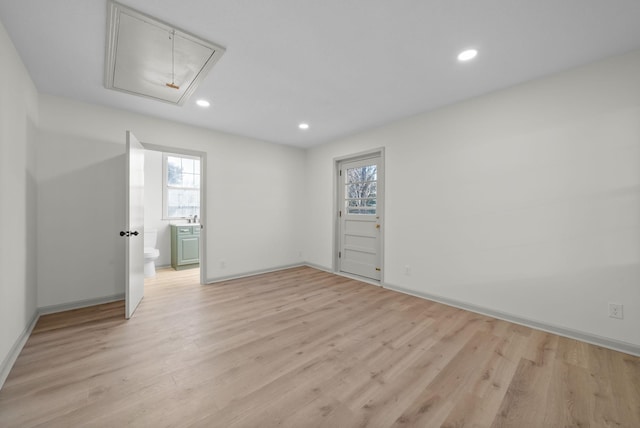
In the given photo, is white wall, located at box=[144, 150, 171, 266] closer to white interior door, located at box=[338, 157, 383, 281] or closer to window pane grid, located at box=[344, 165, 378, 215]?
white interior door, located at box=[338, 157, 383, 281]

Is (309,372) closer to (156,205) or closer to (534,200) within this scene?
(534,200)

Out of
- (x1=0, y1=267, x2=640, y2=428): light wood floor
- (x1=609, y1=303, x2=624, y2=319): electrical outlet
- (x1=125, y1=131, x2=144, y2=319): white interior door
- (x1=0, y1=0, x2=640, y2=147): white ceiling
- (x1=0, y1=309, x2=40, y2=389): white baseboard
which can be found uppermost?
(x1=0, y1=0, x2=640, y2=147): white ceiling

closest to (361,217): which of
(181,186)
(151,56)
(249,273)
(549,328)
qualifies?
(249,273)

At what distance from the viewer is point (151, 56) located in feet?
6.94

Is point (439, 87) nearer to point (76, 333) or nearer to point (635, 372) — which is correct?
point (635, 372)

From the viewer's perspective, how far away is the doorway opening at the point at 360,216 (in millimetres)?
4062

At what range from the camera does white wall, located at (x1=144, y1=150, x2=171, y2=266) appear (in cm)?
496

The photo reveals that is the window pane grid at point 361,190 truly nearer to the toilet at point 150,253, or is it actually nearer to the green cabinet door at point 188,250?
the green cabinet door at point 188,250

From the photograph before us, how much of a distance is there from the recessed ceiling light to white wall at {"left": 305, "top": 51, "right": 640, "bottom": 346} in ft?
2.98

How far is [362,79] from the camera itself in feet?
8.32

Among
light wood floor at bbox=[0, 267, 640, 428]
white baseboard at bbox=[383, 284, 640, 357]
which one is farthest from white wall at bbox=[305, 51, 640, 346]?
light wood floor at bbox=[0, 267, 640, 428]

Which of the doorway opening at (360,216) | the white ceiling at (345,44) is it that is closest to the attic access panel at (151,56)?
the white ceiling at (345,44)

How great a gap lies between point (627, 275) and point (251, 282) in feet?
14.0

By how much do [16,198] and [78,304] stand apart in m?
1.53
